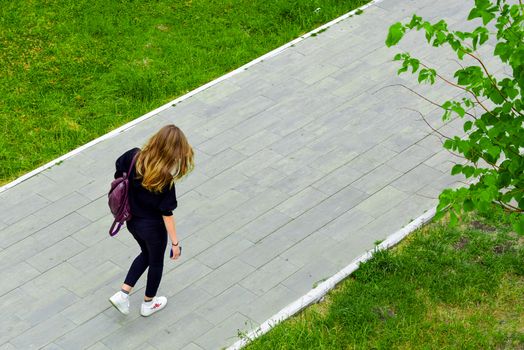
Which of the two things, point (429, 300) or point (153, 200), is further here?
point (429, 300)

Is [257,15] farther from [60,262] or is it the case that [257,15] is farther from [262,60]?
[60,262]

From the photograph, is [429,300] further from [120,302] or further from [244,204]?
[120,302]

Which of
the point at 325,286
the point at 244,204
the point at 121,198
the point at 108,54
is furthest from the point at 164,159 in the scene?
the point at 108,54

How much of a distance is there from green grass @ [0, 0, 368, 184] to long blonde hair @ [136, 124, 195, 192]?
11.1 ft

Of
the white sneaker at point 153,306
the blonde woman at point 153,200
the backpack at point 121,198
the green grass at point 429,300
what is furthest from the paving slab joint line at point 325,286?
the backpack at point 121,198

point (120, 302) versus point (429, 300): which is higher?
point (120, 302)

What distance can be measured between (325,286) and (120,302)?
1884 millimetres

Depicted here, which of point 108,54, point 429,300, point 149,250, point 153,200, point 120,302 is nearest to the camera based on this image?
point 153,200

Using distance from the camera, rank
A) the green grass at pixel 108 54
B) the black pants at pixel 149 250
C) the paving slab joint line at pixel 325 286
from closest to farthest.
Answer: the black pants at pixel 149 250 < the paving slab joint line at pixel 325 286 < the green grass at pixel 108 54

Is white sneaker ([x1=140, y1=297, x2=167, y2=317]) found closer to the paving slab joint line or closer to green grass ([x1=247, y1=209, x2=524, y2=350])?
the paving slab joint line

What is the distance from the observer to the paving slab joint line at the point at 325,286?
8055mm

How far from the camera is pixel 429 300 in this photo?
8.41 meters

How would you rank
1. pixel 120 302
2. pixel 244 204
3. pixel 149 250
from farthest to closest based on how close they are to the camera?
pixel 244 204
pixel 120 302
pixel 149 250

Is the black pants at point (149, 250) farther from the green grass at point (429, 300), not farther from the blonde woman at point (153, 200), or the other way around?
the green grass at point (429, 300)
